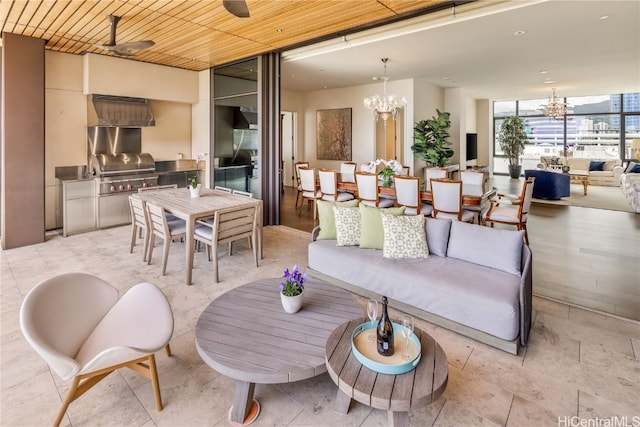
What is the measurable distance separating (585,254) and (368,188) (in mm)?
2964

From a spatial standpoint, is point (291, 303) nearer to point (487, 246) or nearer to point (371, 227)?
point (371, 227)

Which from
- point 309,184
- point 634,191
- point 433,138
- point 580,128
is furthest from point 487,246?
point 580,128

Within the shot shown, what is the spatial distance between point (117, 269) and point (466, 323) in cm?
377

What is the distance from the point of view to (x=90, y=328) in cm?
212

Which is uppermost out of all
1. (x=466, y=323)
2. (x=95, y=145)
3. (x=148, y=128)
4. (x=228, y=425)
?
(x=148, y=128)

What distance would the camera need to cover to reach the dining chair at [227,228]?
3758 mm

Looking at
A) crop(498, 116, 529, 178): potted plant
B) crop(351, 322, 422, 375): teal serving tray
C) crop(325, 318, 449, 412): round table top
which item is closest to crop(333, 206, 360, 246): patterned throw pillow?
crop(351, 322, 422, 375): teal serving tray

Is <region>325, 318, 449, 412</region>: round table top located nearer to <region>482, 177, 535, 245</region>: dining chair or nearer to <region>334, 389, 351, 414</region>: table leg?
<region>334, 389, 351, 414</region>: table leg

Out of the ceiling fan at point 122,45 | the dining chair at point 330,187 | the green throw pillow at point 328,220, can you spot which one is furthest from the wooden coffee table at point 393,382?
the dining chair at point 330,187

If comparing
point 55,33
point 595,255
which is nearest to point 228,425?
point 595,255

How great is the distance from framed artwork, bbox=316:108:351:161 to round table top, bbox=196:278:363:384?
7.29 m

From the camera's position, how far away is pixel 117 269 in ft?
13.5

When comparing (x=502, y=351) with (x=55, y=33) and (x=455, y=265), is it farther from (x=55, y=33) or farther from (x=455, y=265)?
(x=55, y=33)

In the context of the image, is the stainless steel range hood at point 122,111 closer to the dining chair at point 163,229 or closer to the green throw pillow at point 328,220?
the dining chair at point 163,229
